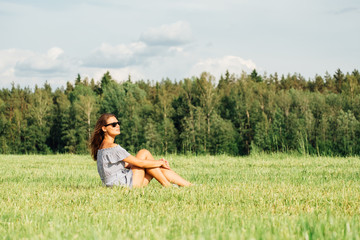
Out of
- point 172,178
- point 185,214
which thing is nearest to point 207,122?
point 172,178

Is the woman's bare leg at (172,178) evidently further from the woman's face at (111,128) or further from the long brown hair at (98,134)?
the long brown hair at (98,134)

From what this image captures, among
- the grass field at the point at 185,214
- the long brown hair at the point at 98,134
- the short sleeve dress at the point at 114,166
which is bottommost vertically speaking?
the grass field at the point at 185,214

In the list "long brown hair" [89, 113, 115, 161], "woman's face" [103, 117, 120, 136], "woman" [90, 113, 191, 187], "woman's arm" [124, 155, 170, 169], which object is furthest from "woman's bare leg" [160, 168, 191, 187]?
"long brown hair" [89, 113, 115, 161]

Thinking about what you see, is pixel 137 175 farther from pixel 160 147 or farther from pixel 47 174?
pixel 160 147

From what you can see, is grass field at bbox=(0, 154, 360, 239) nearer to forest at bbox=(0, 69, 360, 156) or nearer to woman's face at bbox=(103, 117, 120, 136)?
woman's face at bbox=(103, 117, 120, 136)


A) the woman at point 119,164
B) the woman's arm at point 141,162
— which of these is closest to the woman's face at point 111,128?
the woman at point 119,164

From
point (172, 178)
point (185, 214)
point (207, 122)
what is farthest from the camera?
point (207, 122)

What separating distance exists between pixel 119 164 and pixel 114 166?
0.41 feet

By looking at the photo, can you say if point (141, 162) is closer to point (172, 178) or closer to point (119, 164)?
point (119, 164)

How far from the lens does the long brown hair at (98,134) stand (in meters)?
8.07

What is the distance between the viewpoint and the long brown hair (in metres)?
8.07

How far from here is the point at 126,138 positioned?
67.0 metres

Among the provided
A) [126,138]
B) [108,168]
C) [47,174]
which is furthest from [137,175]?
[126,138]

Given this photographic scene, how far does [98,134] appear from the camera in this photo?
8203 mm
